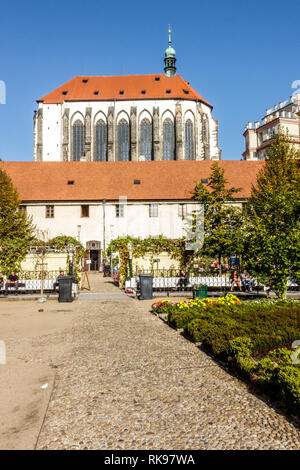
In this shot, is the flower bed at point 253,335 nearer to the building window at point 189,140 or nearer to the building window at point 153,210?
the building window at point 153,210

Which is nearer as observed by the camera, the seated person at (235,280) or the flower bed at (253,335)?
the flower bed at (253,335)

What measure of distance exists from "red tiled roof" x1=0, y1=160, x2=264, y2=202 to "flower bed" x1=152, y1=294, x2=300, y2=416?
25473 mm

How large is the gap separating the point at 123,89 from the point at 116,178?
30.1 m

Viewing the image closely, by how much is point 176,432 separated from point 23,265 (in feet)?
83.8

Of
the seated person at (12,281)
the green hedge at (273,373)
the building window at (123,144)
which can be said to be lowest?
the green hedge at (273,373)

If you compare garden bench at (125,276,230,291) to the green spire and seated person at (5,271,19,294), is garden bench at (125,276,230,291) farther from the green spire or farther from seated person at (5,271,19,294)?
the green spire

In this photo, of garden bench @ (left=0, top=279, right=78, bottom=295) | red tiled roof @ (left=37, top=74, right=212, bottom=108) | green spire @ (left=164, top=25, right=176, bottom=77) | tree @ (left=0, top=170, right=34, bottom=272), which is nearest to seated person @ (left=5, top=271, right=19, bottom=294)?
garden bench @ (left=0, top=279, right=78, bottom=295)

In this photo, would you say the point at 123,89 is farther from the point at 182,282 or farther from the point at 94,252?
the point at 182,282

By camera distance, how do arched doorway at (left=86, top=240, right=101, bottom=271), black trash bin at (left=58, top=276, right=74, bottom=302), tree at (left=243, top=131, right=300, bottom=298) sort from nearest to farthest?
tree at (left=243, top=131, right=300, bottom=298)
black trash bin at (left=58, top=276, right=74, bottom=302)
arched doorway at (left=86, top=240, right=101, bottom=271)

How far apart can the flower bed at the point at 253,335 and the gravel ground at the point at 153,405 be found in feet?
0.87

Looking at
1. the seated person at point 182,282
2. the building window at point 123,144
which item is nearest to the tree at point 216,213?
the seated person at point 182,282

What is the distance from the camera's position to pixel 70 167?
41.6 meters

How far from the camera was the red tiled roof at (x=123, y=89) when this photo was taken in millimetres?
62000

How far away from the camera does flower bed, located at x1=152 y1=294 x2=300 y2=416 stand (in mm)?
5402
